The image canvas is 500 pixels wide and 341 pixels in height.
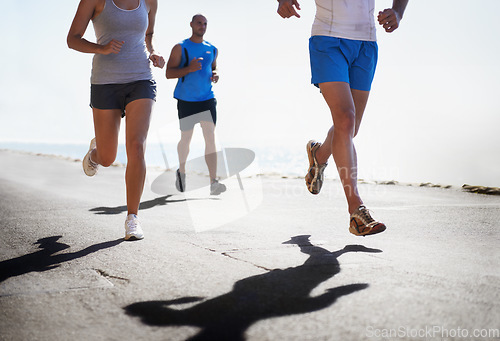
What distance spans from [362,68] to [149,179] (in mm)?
5570

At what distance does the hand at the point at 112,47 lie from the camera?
12.3ft

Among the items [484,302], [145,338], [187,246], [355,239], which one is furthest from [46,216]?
[484,302]

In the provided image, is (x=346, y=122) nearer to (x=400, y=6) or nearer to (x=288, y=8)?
(x=288, y=8)

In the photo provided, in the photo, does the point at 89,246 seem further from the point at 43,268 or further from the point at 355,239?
the point at 355,239

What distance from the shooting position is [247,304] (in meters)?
2.08

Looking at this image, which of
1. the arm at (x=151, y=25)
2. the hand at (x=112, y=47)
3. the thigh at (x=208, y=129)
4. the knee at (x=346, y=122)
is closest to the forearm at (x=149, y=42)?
the arm at (x=151, y=25)

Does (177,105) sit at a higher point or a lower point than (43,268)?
higher

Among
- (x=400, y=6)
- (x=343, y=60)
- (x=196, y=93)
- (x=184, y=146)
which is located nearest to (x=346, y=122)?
(x=343, y=60)

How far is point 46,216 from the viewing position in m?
4.63

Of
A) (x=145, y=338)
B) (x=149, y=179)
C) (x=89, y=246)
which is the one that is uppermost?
(x=145, y=338)

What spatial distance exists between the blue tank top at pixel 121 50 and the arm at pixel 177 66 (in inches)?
96.4

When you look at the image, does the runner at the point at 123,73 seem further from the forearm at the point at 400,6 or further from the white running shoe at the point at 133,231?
the forearm at the point at 400,6

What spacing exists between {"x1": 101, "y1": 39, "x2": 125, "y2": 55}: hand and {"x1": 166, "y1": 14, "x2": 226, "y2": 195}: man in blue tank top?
3002mm

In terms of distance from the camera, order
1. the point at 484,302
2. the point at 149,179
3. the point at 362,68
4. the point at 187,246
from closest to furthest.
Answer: the point at 484,302 < the point at 187,246 < the point at 362,68 < the point at 149,179
